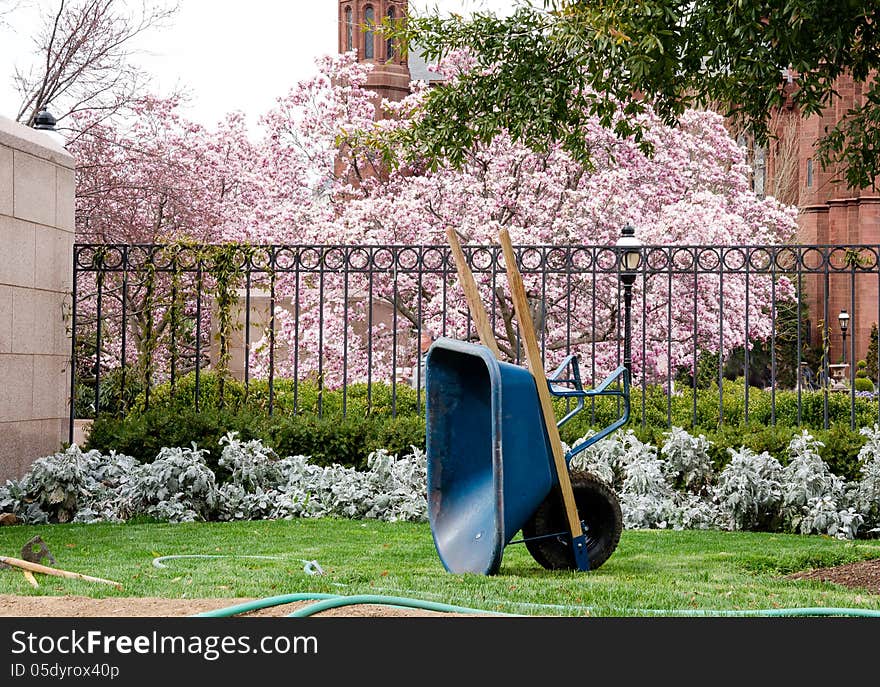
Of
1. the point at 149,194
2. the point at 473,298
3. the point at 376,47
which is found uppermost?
the point at 376,47

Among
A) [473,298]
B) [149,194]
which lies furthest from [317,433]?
[149,194]

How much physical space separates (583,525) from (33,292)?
208 inches

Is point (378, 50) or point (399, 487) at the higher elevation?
point (378, 50)

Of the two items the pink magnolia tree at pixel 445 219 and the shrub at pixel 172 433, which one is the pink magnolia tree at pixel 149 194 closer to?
the pink magnolia tree at pixel 445 219

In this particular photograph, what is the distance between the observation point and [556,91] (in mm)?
6266

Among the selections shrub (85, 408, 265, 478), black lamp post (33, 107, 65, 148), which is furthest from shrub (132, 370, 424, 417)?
black lamp post (33, 107, 65, 148)

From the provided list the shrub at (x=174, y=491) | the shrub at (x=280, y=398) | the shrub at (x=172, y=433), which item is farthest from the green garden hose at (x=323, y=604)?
the shrub at (x=280, y=398)

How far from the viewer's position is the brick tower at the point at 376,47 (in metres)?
45.4

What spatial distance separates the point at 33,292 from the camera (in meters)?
8.12

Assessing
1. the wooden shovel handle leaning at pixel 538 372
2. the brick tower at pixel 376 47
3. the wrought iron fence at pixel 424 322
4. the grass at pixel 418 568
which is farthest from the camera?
the brick tower at pixel 376 47

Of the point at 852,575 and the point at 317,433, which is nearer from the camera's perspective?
the point at 852,575

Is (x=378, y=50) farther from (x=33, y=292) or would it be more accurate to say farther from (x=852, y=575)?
(x=852, y=575)

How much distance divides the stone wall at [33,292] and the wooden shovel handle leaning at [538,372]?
4.68m
